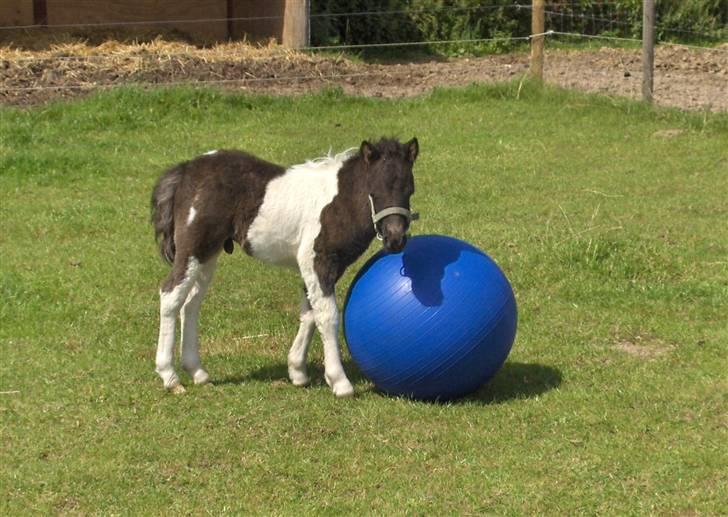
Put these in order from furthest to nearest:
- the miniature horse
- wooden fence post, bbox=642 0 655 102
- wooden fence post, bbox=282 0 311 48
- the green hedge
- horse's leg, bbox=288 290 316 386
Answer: the green hedge → wooden fence post, bbox=282 0 311 48 → wooden fence post, bbox=642 0 655 102 → horse's leg, bbox=288 290 316 386 → the miniature horse

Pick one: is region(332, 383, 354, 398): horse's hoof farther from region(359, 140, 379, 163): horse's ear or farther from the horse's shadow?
region(359, 140, 379, 163): horse's ear

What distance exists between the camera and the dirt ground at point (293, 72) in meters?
16.9

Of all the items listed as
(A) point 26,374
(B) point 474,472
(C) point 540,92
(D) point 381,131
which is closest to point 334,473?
(B) point 474,472

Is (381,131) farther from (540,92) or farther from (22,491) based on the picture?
(22,491)

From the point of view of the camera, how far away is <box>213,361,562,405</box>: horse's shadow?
25.9ft

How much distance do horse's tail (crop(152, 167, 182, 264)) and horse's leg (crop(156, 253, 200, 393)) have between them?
225 millimetres

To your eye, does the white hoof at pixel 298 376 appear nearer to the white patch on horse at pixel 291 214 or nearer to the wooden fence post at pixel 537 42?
the white patch on horse at pixel 291 214

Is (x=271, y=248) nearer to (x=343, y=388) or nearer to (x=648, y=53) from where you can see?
(x=343, y=388)

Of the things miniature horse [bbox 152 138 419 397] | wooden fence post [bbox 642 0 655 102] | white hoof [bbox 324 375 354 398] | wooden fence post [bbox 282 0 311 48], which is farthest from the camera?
wooden fence post [bbox 282 0 311 48]

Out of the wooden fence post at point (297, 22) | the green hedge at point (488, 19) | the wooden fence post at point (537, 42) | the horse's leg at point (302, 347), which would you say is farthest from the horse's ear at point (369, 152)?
the green hedge at point (488, 19)

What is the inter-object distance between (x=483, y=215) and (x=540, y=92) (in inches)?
202

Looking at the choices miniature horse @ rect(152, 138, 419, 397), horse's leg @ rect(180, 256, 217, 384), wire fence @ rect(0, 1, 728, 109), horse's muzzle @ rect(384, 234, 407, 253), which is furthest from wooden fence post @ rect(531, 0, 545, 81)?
horse's muzzle @ rect(384, 234, 407, 253)

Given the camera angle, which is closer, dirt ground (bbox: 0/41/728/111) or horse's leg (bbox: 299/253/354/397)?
horse's leg (bbox: 299/253/354/397)

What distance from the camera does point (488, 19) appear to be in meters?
22.6
